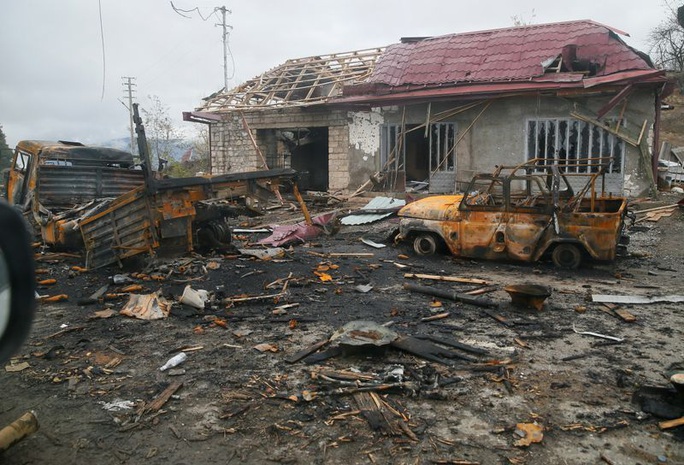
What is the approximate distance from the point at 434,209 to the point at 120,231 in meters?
5.69

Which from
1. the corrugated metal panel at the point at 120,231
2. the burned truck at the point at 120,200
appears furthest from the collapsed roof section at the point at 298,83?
the corrugated metal panel at the point at 120,231

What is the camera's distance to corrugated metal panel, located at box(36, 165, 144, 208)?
9859 millimetres

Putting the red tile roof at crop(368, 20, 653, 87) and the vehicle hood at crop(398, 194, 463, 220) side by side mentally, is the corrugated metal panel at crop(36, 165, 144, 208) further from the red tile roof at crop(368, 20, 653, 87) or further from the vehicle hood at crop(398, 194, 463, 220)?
the red tile roof at crop(368, 20, 653, 87)

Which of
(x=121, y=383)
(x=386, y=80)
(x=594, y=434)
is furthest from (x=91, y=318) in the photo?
(x=386, y=80)

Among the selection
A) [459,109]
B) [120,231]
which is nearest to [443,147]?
[459,109]

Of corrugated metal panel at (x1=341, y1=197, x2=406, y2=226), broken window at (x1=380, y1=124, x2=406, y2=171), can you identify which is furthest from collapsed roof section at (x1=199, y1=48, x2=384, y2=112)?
corrugated metal panel at (x1=341, y1=197, x2=406, y2=226)

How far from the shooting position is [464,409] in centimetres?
392

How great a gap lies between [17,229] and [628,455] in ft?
12.4

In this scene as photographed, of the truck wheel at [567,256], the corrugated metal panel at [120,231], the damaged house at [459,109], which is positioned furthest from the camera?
the damaged house at [459,109]

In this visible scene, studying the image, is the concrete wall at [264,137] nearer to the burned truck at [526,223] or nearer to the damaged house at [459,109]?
the damaged house at [459,109]

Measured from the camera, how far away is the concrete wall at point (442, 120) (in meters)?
13.2

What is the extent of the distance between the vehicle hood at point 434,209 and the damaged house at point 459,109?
3.75 m

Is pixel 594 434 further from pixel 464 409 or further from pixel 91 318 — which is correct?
pixel 91 318

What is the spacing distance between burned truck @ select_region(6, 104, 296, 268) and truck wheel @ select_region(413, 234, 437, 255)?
9.39 ft
